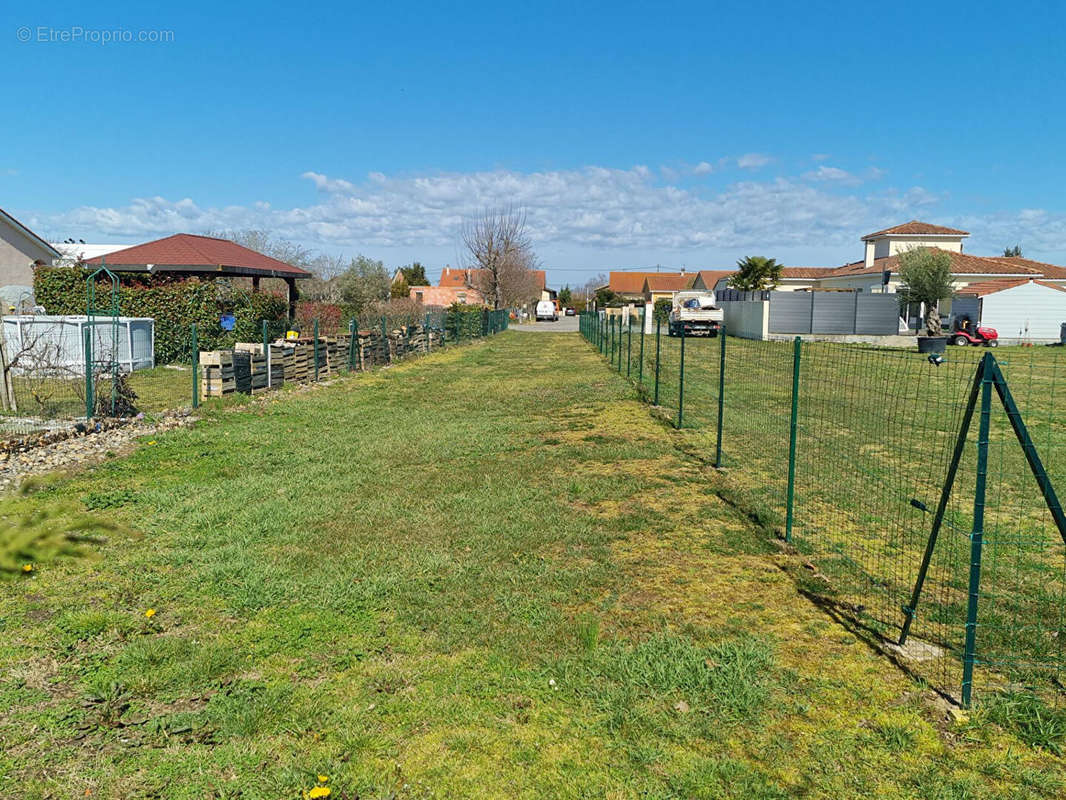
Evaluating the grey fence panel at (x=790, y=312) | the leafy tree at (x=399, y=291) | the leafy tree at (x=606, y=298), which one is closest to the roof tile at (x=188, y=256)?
the grey fence panel at (x=790, y=312)

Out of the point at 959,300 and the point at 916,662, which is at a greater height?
the point at 959,300

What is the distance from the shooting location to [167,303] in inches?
829

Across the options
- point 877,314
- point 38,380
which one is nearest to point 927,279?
point 877,314

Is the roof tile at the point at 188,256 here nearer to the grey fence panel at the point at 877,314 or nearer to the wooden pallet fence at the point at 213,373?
the wooden pallet fence at the point at 213,373

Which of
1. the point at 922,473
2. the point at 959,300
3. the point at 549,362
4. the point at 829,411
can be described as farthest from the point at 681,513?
the point at 959,300

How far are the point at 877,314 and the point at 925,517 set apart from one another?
3111cm

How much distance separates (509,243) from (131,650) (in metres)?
56.2

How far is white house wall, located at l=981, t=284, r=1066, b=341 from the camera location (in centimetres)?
3766

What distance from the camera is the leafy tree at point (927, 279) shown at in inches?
1559

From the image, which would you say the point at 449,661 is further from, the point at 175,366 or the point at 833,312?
the point at 833,312

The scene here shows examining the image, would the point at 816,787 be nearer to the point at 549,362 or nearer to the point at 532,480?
the point at 532,480

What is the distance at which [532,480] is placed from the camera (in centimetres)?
841

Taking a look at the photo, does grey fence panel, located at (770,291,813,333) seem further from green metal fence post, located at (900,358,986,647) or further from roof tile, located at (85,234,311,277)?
green metal fence post, located at (900,358,986,647)

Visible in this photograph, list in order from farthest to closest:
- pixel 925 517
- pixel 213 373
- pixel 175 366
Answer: pixel 175 366
pixel 213 373
pixel 925 517
